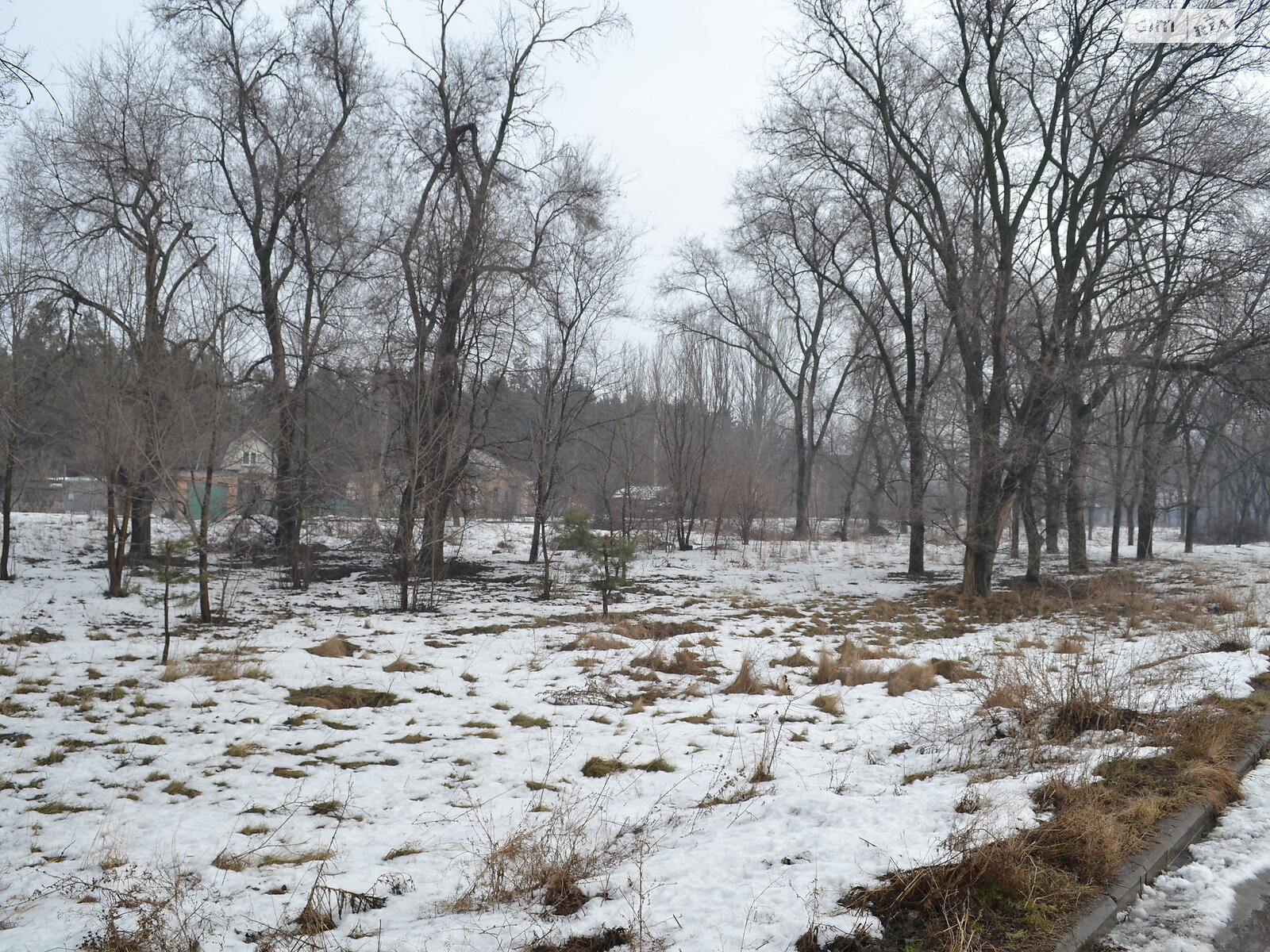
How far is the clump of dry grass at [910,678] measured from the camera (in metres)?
7.34

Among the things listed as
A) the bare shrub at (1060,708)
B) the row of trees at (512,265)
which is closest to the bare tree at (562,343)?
the row of trees at (512,265)

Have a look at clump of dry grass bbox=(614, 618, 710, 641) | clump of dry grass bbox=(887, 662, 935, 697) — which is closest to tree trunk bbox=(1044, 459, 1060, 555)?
clump of dry grass bbox=(614, 618, 710, 641)

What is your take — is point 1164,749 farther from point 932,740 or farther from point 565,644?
point 565,644

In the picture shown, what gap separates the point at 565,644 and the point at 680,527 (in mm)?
13875

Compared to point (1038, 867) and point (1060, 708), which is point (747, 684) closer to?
point (1060, 708)

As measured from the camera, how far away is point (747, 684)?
25.0 ft

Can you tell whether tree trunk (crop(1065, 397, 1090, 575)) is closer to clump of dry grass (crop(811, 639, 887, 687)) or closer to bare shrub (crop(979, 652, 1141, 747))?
clump of dry grass (crop(811, 639, 887, 687))

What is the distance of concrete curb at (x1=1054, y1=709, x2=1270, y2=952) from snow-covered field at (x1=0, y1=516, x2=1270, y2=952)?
0.48m

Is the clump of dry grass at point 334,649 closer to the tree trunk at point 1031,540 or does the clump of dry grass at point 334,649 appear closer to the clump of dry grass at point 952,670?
the clump of dry grass at point 952,670

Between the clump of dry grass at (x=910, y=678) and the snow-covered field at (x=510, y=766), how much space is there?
3.0 inches

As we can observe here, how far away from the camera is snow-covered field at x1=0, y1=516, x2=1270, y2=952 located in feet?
10.8

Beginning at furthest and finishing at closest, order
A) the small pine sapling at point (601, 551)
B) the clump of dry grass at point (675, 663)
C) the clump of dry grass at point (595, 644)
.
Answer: the small pine sapling at point (601, 551) → the clump of dry grass at point (595, 644) → the clump of dry grass at point (675, 663)

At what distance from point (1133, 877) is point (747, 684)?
4.43 m

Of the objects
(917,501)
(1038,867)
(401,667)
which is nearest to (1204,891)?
(1038,867)
